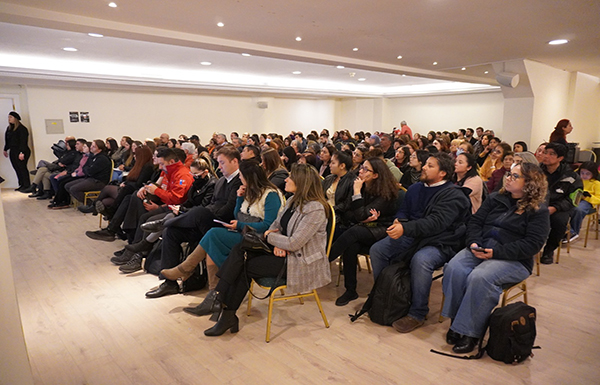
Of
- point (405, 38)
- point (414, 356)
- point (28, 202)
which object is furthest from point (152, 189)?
point (28, 202)

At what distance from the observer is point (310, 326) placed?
9.81 feet

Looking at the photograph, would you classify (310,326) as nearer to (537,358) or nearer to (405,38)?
(537,358)

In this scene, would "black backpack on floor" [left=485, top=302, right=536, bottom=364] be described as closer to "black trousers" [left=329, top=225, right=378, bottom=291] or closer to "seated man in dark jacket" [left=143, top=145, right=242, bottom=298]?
"black trousers" [left=329, top=225, right=378, bottom=291]

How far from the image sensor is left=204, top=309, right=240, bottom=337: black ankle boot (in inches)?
112

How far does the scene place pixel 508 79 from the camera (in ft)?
25.4

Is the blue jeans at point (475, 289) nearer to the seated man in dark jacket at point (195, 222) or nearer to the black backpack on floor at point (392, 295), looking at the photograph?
the black backpack on floor at point (392, 295)

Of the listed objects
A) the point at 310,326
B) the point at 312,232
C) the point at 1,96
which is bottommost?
the point at 310,326

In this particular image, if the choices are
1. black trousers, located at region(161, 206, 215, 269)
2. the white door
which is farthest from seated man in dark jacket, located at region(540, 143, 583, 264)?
the white door

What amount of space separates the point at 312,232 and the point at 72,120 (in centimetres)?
1036

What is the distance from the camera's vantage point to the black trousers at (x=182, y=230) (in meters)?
3.52

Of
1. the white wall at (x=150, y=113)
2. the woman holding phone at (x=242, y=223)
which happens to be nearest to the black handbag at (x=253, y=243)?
the woman holding phone at (x=242, y=223)

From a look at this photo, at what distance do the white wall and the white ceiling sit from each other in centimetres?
156

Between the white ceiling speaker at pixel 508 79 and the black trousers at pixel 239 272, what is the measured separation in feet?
23.1

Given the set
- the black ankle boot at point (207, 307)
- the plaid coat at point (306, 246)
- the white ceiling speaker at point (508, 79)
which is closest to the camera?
the plaid coat at point (306, 246)
